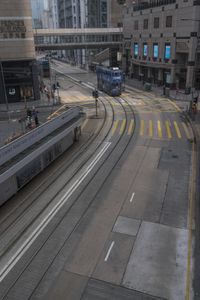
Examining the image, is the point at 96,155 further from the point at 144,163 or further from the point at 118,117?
the point at 118,117

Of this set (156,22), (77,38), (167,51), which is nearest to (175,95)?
(167,51)

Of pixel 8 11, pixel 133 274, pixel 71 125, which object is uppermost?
pixel 8 11

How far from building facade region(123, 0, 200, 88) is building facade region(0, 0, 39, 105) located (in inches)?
1074

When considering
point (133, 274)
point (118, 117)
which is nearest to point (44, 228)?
point (133, 274)

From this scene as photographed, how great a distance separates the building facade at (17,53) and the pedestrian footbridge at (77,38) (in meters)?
37.0

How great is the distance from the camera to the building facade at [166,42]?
2135 inches

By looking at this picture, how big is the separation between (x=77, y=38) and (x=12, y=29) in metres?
47.1

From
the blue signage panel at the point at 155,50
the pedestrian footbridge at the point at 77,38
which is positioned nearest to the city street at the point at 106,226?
the blue signage panel at the point at 155,50

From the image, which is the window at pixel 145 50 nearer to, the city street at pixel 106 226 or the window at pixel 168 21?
the window at pixel 168 21

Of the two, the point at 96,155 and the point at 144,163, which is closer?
the point at 144,163

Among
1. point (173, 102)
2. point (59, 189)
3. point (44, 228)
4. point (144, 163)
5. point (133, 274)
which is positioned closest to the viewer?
point (133, 274)

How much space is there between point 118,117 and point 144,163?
16.3 metres

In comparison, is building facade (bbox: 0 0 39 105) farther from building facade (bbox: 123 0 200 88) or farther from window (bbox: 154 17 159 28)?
window (bbox: 154 17 159 28)

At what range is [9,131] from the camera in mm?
35406
